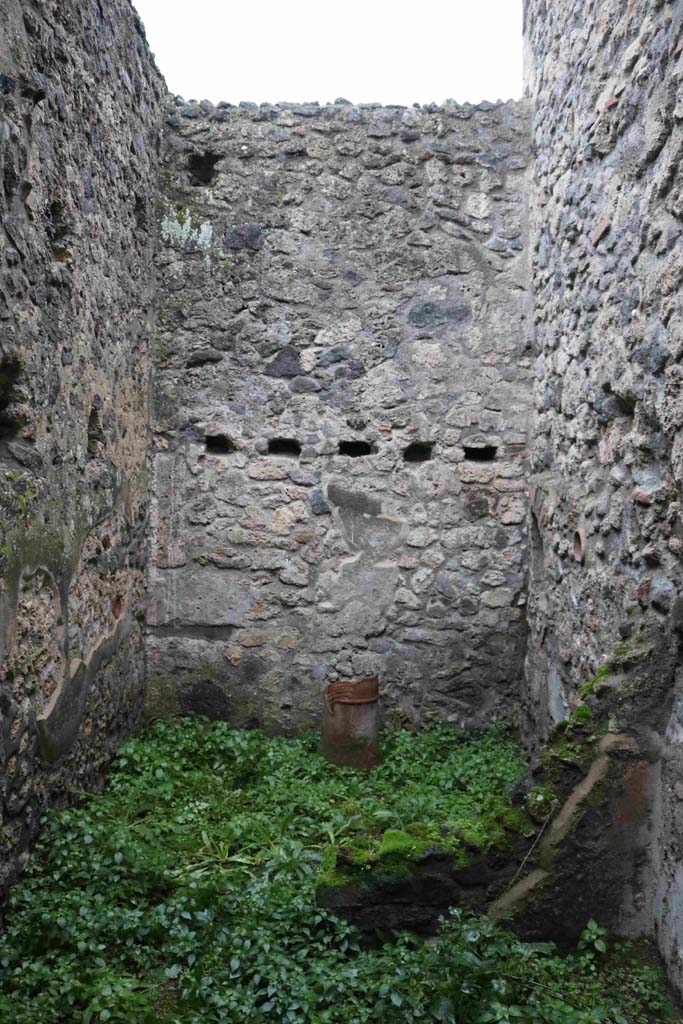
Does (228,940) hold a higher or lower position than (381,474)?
lower

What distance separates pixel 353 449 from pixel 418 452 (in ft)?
1.30

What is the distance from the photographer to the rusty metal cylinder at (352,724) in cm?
439

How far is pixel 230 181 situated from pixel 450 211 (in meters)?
1.34

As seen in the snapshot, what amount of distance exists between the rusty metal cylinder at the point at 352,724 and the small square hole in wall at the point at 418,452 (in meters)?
1.32

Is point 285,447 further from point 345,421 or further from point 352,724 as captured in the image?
point 352,724

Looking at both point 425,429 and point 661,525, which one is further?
point 425,429

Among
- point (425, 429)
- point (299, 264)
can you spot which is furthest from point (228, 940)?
point (299, 264)

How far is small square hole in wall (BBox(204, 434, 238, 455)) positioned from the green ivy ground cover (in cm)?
193

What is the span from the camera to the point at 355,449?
4.81 meters

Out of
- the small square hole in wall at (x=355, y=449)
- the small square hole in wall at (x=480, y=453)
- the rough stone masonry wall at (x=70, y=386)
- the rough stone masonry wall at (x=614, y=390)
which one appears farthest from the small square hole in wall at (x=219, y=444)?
the rough stone masonry wall at (x=614, y=390)

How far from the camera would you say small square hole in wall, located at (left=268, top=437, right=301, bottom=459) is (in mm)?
4773

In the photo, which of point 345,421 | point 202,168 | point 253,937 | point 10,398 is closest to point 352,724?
point 345,421

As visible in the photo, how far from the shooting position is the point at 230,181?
4805 millimetres

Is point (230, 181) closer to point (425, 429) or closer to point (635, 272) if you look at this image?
point (425, 429)
